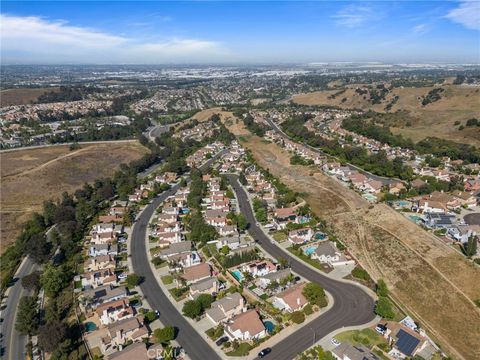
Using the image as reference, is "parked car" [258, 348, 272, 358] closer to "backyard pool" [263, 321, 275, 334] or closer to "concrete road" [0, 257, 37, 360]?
"backyard pool" [263, 321, 275, 334]

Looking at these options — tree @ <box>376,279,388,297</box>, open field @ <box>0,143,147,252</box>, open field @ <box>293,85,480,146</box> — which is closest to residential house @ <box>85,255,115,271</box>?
open field @ <box>0,143,147,252</box>

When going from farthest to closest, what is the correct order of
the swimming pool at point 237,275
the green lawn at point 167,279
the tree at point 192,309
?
the swimming pool at point 237,275
the green lawn at point 167,279
the tree at point 192,309

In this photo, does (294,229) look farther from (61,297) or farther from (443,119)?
(443,119)

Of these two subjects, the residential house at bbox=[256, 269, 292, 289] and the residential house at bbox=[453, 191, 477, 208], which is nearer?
the residential house at bbox=[256, 269, 292, 289]

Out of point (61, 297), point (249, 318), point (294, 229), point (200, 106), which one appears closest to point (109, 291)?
point (61, 297)

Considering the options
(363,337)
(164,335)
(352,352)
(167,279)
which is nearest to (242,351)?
(164,335)

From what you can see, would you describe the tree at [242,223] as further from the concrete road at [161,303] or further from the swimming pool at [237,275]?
the concrete road at [161,303]

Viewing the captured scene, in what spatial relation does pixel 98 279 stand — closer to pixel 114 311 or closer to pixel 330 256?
pixel 114 311

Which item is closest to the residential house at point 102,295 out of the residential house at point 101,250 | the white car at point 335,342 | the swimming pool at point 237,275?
the residential house at point 101,250
